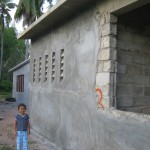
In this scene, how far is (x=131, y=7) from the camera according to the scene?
6.04 meters

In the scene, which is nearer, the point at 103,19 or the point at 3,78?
the point at 103,19

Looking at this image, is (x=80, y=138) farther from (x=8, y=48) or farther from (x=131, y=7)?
(x=8, y=48)

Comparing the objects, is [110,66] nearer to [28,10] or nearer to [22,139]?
[22,139]

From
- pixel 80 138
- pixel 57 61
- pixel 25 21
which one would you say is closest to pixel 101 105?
pixel 80 138

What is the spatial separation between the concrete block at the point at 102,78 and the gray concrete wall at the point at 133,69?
1.02 ft

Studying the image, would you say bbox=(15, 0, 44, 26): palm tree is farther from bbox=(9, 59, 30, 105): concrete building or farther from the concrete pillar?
the concrete pillar

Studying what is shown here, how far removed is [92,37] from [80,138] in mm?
2356

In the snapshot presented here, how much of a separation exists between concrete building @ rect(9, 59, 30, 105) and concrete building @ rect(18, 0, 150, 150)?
50.1 ft

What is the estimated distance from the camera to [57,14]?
27.5ft

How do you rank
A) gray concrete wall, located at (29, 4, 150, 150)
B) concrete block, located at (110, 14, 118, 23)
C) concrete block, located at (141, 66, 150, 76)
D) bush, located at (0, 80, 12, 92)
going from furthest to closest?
bush, located at (0, 80, 12, 92), concrete block, located at (141, 66, 150, 76), concrete block, located at (110, 14, 118, 23), gray concrete wall, located at (29, 4, 150, 150)

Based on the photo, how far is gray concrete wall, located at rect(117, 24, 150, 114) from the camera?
21.9 feet

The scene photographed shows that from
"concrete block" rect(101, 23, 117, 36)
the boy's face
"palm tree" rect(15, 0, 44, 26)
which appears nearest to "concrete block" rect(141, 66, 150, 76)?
"concrete block" rect(101, 23, 117, 36)

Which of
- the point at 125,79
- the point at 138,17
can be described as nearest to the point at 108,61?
the point at 125,79

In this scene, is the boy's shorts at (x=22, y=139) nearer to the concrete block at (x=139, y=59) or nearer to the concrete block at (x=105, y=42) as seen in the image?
the concrete block at (x=105, y=42)
